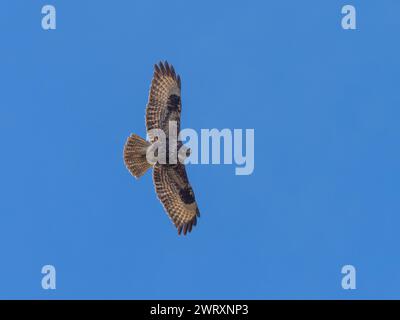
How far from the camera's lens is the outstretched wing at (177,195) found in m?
26.7

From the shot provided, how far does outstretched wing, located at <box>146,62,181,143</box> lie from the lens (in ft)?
85.7

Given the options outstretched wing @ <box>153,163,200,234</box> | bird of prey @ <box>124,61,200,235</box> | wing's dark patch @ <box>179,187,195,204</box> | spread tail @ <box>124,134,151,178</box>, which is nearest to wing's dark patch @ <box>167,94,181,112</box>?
bird of prey @ <box>124,61,200,235</box>

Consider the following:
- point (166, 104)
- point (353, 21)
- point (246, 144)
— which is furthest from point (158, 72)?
point (353, 21)

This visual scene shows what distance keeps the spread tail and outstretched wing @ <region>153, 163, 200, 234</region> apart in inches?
18.8

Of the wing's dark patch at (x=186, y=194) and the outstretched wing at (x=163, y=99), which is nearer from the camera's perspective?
the outstretched wing at (x=163, y=99)

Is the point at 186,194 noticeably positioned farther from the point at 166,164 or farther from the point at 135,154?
the point at 135,154

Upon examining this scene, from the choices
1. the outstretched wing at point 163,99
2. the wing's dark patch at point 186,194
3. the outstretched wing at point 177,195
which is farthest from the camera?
the wing's dark patch at point 186,194

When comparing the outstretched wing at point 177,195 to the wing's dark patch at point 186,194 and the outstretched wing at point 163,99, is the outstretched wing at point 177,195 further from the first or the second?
the outstretched wing at point 163,99

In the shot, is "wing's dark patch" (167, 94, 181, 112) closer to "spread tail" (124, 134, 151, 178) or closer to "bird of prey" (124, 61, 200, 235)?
"bird of prey" (124, 61, 200, 235)

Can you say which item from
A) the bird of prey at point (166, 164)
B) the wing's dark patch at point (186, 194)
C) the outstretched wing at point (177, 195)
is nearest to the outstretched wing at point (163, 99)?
the bird of prey at point (166, 164)

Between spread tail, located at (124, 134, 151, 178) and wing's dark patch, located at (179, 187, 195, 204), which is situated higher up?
spread tail, located at (124, 134, 151, 178)

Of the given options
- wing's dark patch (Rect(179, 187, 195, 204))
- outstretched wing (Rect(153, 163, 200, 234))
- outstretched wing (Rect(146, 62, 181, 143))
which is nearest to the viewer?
outstretched wing (Rect(146, 62, 181, 143))

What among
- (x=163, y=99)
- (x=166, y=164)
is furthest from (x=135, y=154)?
(x=163, y=99)
